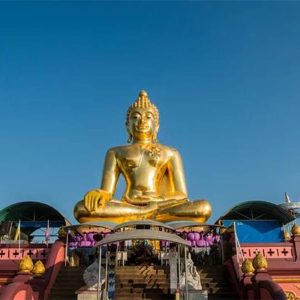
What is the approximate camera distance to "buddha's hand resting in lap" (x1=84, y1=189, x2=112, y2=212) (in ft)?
48.2

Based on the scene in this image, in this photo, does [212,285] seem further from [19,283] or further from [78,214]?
[78,214]

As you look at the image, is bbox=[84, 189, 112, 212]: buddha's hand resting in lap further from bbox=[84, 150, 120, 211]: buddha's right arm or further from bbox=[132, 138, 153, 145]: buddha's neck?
bbox=[132, 138, 153, 145]: buddha's neck

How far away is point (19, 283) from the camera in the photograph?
8.81 metres

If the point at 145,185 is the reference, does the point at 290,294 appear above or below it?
below

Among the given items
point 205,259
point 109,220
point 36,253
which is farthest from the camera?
point 109,220

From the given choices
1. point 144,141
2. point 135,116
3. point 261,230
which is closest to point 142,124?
point 135,116

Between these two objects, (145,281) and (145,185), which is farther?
(145,185)

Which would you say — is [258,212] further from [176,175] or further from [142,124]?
[142,124]

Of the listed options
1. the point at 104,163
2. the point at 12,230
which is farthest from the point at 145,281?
the point at 12,230

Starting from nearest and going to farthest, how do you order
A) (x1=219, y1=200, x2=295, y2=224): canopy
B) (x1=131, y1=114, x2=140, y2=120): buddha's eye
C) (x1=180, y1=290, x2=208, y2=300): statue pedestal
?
(x1=180, y1=290, x2=208, y2=300): statue pedestal → (x1=131, y1=114, x2=140, y2=120): buddha's eye → (x1=219, y1=200, x2=295, y2=224): canopy

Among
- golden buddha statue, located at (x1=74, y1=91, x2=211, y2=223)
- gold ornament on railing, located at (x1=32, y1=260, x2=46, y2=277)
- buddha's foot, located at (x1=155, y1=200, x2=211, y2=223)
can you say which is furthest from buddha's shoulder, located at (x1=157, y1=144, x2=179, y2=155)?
gold ornament on railing, located at (x1=32, y1=260, x2=46, y2=277)

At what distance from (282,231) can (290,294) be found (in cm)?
1320

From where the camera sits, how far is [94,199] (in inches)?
587

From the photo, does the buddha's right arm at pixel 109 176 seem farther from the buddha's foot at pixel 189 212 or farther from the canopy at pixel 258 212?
the canopy at pixel 258 212
